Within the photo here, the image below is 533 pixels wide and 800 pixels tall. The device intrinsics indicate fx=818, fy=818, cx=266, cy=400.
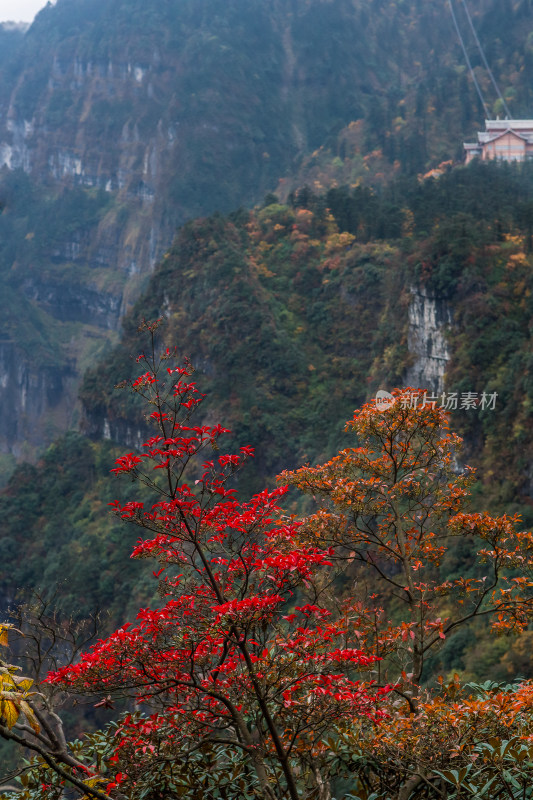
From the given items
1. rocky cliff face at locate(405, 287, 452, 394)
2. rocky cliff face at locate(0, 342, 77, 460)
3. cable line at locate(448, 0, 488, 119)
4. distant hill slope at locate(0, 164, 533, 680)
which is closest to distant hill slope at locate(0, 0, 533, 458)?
rocky cliff face at locate(0, 342, 77, 460)

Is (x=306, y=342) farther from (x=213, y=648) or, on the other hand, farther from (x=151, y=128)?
(x=151, y=128)

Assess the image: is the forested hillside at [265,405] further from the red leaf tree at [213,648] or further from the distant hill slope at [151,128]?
the distant hill slope at [151,128]

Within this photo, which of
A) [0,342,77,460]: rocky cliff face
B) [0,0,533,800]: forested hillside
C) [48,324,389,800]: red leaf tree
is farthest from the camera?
[0,342,77,460]: rocky cliff face

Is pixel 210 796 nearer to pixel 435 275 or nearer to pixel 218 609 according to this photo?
pixel 218 609

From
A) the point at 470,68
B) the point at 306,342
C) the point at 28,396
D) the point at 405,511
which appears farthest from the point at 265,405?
the point at 28,396

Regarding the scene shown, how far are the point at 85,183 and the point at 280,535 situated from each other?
121m

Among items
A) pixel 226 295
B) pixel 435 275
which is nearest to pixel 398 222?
pixel 226 295

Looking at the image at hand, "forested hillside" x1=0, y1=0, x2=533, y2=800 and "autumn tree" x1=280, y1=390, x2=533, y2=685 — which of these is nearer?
"forested hillside" x1=0, y1=0, x2=533, y2=800

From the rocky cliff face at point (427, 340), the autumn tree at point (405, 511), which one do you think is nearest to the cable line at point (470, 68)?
the rocky cliff face at point (427, 340)

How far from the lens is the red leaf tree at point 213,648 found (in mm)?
5516

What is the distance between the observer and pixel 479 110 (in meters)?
80.4

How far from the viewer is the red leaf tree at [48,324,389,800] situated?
5.52 m

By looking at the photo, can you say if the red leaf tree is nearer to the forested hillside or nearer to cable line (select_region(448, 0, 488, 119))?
the forested hillside

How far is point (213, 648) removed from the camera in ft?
20.1
